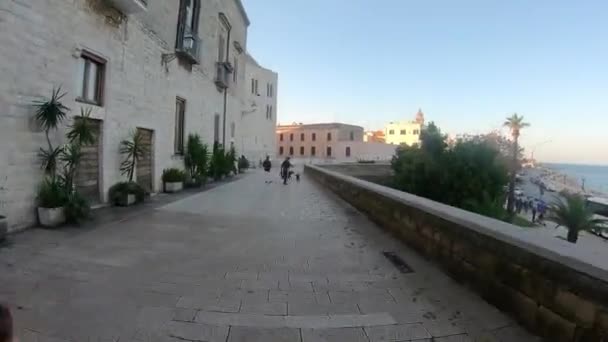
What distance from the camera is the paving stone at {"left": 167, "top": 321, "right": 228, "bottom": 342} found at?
95.7 inches

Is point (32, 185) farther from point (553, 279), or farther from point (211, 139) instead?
point (211, 139)

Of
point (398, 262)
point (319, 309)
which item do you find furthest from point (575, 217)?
point (319, 309)

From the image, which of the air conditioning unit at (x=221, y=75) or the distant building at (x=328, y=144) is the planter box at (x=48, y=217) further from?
the distant building at (x=328, y=144)

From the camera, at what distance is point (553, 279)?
2246mm

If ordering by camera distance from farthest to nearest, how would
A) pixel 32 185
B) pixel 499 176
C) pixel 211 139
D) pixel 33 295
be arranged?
pixel 499 176, pixel 211 139, pixel 32 185, pixel 33 295

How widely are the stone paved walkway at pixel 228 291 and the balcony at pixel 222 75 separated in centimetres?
1317

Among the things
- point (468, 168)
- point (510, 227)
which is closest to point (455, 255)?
point (510, 227)

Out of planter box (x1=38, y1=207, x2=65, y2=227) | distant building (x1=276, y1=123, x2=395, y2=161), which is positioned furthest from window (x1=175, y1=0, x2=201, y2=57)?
distant building (x1=276, y1=123, x2=395, y2=161)

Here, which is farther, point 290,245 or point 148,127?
point 148,127

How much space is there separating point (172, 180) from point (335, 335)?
10302 millimetres

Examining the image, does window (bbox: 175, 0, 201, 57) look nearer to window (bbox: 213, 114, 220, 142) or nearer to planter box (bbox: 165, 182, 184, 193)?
planter box (bbox: 165, 182, 184, 193)

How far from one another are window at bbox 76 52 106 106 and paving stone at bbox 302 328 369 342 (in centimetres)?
682

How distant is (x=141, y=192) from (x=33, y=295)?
6.15 meters

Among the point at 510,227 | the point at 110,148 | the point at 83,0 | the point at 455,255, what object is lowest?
the point at 455,255
